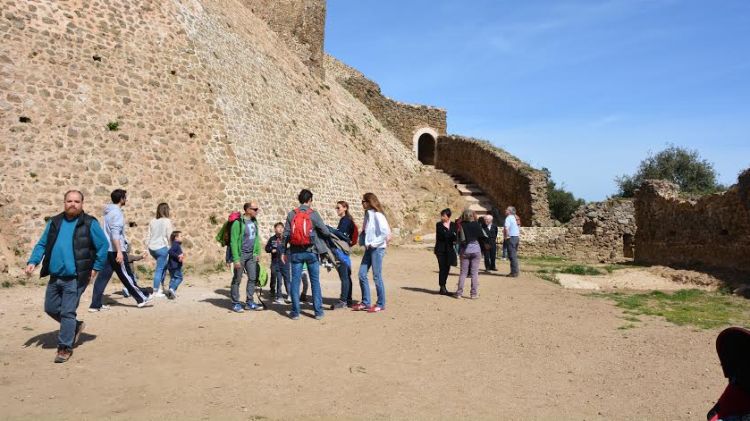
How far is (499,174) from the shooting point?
85.5 feet

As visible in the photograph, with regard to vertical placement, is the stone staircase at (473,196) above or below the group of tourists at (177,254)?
above

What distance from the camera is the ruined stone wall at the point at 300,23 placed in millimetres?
22750

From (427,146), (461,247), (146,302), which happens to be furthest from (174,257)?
(427,146)

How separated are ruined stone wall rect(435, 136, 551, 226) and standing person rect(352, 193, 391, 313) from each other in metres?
15.9

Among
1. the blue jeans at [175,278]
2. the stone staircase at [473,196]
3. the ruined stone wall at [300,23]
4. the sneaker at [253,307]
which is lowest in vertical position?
the sneaker at [253,307]

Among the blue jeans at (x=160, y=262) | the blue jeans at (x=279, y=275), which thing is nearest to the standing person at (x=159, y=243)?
the blue jeans at (x=160, y=262)

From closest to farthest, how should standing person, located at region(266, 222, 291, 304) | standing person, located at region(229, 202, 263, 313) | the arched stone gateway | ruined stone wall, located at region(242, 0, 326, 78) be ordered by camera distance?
standing person, located at region(229, 202, 263, 313) → standing person, located at region(266, 222, 291, 304) → ruined stone wall, located at region(242, 0, 326, 78) → the arched stone gateway

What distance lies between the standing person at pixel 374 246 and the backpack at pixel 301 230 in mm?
1016

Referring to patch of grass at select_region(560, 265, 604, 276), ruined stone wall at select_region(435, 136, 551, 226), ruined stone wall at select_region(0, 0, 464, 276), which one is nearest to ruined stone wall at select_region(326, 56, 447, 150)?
ruined stone wall at select_region(435, 136, 551, 226)

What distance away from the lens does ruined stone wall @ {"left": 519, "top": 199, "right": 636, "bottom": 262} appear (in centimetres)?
1911

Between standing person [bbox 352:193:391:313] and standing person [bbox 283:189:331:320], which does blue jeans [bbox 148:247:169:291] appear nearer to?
standing person [bbox 283:189:331:320]

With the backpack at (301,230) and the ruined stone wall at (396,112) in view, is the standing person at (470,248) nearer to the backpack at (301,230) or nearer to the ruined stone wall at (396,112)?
the backpack at (301,230)

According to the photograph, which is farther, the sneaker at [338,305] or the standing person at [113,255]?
the sneaker at [338,305]

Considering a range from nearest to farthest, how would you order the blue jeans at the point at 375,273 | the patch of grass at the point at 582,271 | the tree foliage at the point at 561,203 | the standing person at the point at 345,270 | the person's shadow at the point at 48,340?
the person's shadow at the point at 48,340 → the blue jeans at the point at 375,273 → the standing person at the point at 345,270 → the patch of grass at the point at 582,271 → the tree foliage at the point at 561,203
